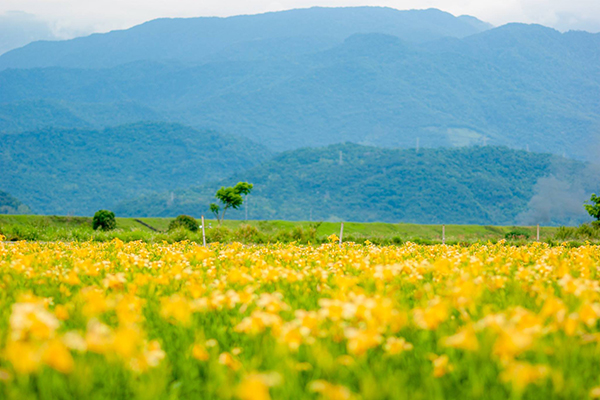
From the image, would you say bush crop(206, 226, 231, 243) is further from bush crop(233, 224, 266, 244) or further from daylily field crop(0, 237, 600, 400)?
daylily field crop(0, 237, 600, 400)

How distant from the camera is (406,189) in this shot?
171m

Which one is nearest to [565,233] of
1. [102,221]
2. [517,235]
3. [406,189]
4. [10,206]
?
[517,235]

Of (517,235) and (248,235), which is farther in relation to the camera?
(517,235)

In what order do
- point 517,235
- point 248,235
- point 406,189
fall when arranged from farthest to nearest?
point 406,189 < point 517,235 < point 248,235

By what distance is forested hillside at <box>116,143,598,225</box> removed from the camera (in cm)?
16788

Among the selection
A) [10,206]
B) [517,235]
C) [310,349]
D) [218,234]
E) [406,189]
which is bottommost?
[10,206]

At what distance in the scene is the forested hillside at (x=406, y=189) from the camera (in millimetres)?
167875

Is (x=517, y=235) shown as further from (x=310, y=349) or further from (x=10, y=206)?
(x=10, y=206)

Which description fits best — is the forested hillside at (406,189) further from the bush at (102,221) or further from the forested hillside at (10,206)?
the bush at (102,221)

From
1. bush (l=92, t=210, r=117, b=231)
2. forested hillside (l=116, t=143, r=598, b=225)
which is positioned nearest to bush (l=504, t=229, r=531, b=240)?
bush (l=92, t=210, r=117, b=231)

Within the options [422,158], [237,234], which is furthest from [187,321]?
[422,158]

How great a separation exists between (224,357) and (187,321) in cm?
51

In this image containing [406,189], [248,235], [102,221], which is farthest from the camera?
[406,189]

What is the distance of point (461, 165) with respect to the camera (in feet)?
591
